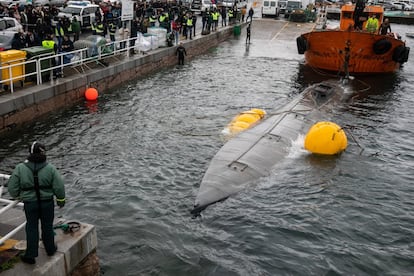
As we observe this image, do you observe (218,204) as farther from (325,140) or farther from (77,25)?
(77,25)

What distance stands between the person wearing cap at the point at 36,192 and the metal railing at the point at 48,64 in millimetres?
10480

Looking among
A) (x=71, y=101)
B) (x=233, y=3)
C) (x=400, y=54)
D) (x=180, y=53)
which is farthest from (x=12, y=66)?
(x=233, y=3)

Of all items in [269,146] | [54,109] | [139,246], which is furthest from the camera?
[54,109]

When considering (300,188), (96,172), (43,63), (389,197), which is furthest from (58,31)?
(389,197)

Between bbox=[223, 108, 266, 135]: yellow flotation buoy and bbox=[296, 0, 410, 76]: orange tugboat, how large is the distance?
11.4 m

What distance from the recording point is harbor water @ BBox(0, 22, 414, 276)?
9.65 metres

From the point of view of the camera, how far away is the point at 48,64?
18938mm

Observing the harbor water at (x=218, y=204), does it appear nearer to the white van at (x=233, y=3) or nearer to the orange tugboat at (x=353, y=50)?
the orange tugboat at (x=353, y=50)

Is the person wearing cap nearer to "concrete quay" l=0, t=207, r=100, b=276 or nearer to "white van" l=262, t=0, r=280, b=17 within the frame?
"concrete quay" l=0, t=207, r=100, b=276

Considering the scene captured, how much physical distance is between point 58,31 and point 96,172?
13.3 metres

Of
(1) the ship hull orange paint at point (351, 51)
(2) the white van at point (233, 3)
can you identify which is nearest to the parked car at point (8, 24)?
(1) the ship hull orange paint at point (351, 51)

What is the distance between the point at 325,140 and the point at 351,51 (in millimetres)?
15074

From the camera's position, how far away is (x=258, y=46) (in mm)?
40406

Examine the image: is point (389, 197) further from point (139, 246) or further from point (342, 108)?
point (342, 108)
